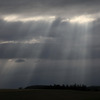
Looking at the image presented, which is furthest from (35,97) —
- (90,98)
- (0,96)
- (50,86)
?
(50,86)

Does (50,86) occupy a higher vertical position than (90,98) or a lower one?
higher

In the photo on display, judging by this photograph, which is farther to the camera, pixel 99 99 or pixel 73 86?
pixel 73 86

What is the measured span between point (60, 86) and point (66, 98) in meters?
54.1

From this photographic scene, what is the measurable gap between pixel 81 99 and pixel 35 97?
10386 millimetres

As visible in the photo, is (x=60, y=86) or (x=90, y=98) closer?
(x=90, y=98)

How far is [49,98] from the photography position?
229ft

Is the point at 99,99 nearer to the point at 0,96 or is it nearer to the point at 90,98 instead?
the point at 90,98

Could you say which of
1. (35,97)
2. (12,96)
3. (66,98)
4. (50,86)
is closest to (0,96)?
(12,96)

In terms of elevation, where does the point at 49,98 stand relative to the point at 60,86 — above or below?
below

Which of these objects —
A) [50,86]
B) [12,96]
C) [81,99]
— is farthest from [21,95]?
[50,86]

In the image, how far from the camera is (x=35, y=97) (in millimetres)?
71625

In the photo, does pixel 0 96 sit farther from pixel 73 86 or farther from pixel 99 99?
pixel 73 86

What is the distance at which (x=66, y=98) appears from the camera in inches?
2778

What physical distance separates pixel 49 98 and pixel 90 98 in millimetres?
9703
